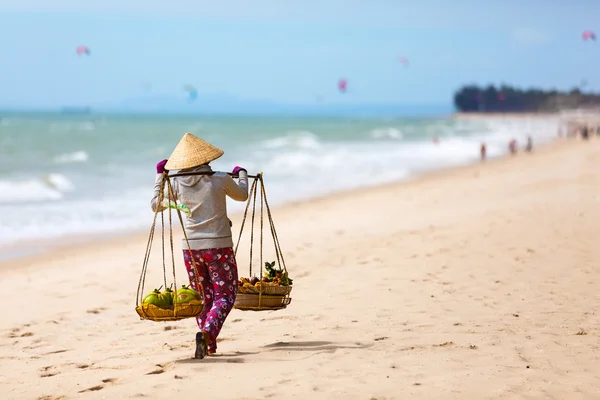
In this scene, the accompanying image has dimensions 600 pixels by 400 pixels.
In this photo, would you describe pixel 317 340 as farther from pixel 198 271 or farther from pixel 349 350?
pixel 198 271

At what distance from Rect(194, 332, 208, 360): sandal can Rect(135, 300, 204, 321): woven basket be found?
0.47 ft

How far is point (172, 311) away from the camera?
4.47 m

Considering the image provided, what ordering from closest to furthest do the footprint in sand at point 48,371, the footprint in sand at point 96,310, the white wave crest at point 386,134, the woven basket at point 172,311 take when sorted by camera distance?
1. the woven basket at point 172,311
2. the footprint in sand at point 48,371
3. the footprint in sand at point 96,310
4. the white wave crest at point 386,134

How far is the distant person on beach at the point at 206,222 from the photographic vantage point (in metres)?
4.60

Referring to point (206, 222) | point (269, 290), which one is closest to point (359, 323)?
point (269, 290)

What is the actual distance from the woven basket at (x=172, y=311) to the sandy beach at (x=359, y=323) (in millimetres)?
271

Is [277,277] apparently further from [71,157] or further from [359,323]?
[71,157]

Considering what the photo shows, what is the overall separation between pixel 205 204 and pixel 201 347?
754 mm

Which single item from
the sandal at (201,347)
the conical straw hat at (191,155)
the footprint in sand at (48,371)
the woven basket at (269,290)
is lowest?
the footprint in sand at (48,371)

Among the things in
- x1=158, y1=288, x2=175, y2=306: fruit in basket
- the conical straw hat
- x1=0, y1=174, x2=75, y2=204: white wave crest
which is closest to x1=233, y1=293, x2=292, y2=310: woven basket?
x1=158, y1=288, x2=175, y2=306: fruit in basket

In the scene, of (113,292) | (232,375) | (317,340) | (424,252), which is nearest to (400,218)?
(424,252)

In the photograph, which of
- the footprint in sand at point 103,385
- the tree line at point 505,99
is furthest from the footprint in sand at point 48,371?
the tree line at point 505,99

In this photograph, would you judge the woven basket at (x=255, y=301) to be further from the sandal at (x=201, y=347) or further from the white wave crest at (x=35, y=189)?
the white wave crest at (x=35, y=189)

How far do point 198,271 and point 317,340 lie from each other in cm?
91
